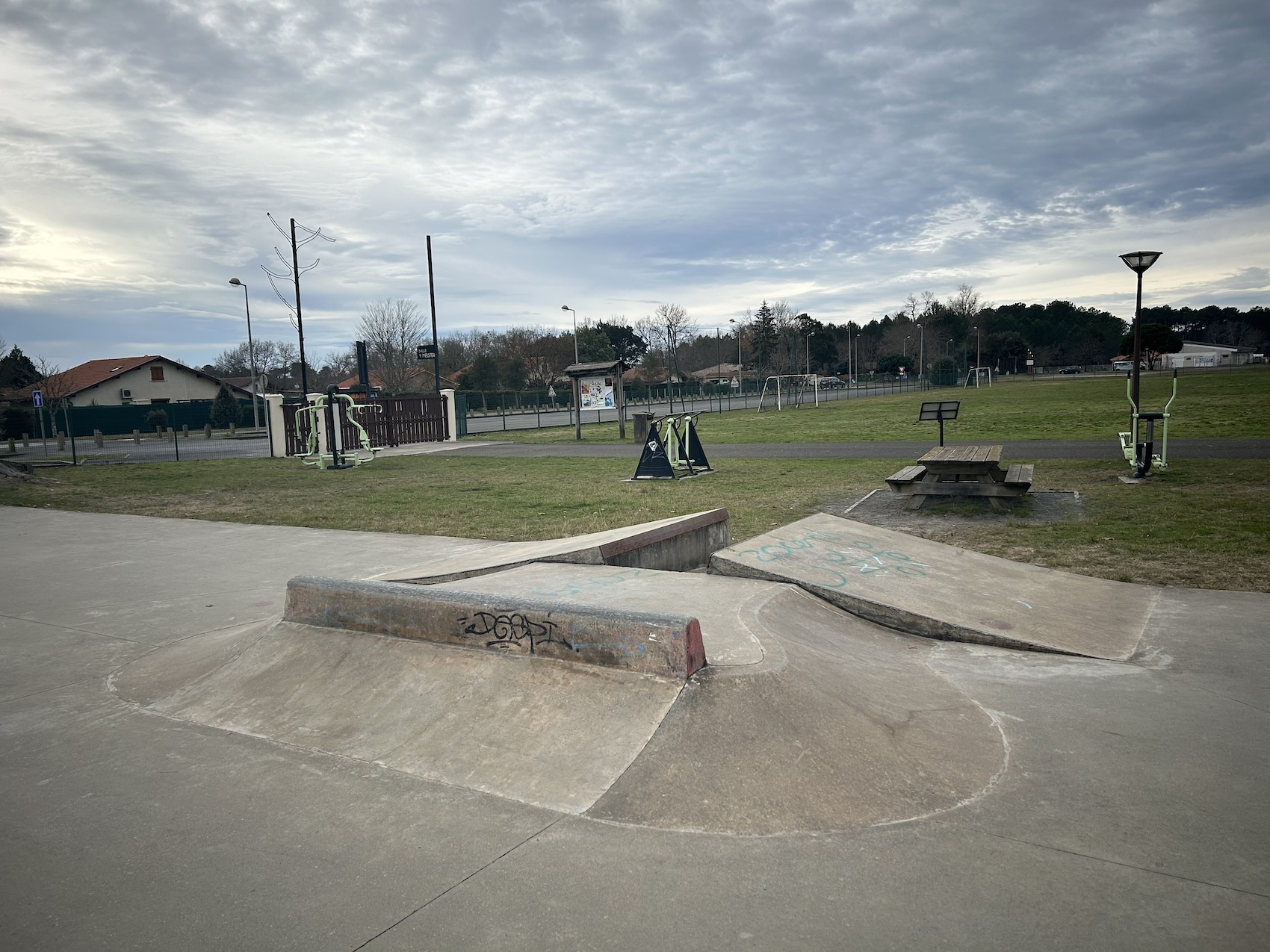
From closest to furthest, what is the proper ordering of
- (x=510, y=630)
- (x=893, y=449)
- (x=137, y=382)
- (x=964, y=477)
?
(x=510, y=630), (x=964, y=477), (x=893, y=449), (x=137, y=382)

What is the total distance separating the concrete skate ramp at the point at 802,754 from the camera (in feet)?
10.2

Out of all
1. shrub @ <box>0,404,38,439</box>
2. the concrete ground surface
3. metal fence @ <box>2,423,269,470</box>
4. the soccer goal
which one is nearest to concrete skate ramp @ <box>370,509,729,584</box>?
the concrete ground surface

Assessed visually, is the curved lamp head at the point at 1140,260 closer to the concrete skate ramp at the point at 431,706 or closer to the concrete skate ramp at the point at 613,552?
the concrete skate ramp at the point at 613,552

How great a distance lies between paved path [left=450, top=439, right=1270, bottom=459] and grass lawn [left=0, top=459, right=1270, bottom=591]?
116 centimetres

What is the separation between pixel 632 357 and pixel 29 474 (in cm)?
9530

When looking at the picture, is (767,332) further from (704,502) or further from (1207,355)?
(704,502)

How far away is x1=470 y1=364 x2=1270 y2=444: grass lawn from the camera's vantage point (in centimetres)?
2227

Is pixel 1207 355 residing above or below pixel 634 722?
above

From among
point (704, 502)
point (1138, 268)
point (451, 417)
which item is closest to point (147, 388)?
point (451, 417)

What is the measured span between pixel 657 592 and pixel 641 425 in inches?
719

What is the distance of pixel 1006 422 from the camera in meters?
26.9

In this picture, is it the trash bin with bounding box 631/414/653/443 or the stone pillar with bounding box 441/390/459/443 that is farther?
the stone pillar with bounding box 441/390/459/443

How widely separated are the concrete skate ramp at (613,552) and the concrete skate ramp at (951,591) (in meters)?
0.73

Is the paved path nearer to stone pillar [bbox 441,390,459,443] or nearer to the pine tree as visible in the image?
stone pillar [bbox 441,390,459,443]
